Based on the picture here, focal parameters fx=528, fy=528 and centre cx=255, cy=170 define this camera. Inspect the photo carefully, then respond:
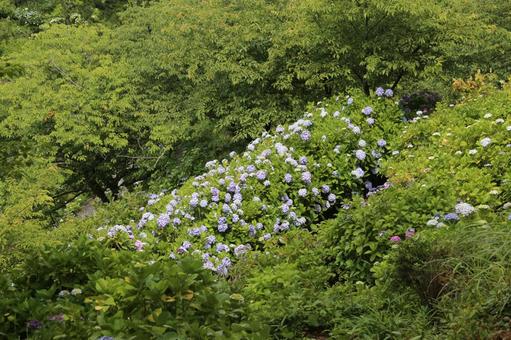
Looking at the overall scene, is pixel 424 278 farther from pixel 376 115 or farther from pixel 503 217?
pixel 376 115

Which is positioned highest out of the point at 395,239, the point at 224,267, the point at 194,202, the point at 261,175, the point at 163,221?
the point at 395,239

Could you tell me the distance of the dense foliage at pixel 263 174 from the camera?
2.54m

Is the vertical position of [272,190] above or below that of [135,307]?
below

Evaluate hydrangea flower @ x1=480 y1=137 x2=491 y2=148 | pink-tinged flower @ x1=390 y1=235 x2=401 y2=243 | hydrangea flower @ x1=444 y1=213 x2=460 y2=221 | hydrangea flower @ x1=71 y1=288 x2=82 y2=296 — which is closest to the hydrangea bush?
hydrangea flower @ x1=480 y1=137 x2=491 y2=148

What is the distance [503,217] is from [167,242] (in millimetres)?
3343

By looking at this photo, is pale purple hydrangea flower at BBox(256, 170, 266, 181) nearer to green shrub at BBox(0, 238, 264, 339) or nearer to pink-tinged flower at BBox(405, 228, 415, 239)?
pink-tinged flower at BBox(405, 228, 415, 239)

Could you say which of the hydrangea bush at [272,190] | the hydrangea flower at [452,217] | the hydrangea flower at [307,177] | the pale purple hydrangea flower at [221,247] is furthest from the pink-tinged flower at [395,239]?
the hydrangea flower at [307,177]

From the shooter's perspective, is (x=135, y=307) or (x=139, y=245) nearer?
(x=135, y=307)

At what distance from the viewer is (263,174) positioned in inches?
240

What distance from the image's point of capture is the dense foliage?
8.32 ft

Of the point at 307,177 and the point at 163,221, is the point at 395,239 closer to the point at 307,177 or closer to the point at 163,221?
the point at 307,177

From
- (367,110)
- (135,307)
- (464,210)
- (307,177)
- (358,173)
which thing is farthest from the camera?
(367,110)

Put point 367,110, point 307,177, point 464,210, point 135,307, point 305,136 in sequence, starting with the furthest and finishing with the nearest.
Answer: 1. point 367,110
2. point 305,136
3. point 307,177
4. point 464,210
5. point 135,307

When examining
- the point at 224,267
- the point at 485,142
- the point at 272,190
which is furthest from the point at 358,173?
the point at 224,267
